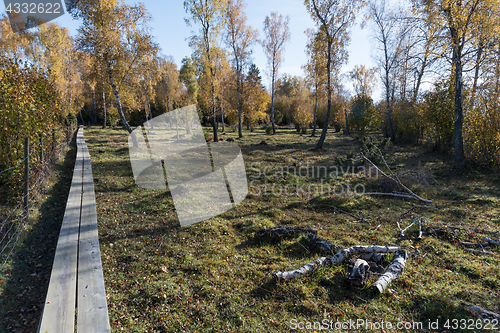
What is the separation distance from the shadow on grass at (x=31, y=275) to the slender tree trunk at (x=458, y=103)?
12.5 metres

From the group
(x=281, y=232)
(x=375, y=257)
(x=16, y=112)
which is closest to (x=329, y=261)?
(x=375, y=257)

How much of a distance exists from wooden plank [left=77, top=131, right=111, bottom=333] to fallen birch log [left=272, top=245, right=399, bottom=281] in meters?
2.17

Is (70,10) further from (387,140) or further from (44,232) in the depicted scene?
(387,140)

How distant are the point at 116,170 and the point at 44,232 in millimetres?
4779

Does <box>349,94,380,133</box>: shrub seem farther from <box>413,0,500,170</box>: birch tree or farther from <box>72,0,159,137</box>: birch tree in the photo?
<box>72,0,159,137</box>: birch tree

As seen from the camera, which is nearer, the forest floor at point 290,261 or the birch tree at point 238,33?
the forest floor at point 290,261

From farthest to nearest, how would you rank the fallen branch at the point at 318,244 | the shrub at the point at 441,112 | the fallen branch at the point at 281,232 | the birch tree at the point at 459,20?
the shrub at the point at 441,112 < the birch tree at the point at 459,20 < the fallen branch at the point at 281,232 < the fallen branch at the point at 318,244

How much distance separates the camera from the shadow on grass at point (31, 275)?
2909 millimetres

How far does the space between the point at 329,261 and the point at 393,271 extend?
2.86 ft

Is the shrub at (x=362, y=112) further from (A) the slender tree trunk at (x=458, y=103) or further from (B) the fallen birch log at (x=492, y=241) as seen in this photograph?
(B) the fallen birch log at (x=492, y=241)

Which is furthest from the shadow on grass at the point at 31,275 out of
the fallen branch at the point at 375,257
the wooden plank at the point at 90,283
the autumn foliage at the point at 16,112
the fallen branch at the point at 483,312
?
the fallen branch at the point at 483,312

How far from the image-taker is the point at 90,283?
10.8ft

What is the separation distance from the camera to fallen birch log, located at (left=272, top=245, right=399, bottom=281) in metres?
3.52

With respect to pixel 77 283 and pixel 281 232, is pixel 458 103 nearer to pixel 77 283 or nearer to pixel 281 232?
pixel 281 232
